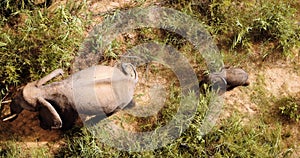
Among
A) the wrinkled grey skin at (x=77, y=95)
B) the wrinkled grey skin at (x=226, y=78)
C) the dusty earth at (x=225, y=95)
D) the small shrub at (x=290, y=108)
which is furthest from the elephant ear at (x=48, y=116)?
the small shrub at (x=290, y=108)

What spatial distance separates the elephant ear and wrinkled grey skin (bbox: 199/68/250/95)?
78.0 inches

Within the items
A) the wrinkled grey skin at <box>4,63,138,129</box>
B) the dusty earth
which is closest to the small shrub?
the dusty earth

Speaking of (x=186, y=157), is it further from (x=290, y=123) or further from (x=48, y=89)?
(x=48, y=89)

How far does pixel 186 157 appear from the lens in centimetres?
638

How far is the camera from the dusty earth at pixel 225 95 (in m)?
6.49

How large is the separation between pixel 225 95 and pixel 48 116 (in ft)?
7.72

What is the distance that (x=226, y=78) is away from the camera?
6.42 m

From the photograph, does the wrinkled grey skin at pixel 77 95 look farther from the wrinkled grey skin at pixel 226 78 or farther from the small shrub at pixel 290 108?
the small shrub at pixel 290 108

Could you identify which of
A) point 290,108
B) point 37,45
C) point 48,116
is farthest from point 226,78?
point 37,45

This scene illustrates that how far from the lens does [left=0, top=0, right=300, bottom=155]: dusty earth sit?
21.3ft

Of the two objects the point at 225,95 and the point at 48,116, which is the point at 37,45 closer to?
the point at 48,116

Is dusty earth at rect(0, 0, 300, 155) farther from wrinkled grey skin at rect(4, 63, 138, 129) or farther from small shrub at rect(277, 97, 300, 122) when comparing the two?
wrinkled grey skin at rect(4, 63, 138, 129)

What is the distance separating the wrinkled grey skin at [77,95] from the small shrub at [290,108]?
2.17 m

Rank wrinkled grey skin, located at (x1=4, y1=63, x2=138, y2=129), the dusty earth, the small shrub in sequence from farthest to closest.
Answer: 1. the small shrub
2. the dusty earth
3. wrinkled grey skin, located at (x1=4, y1=63, x2=138, y2=129)
